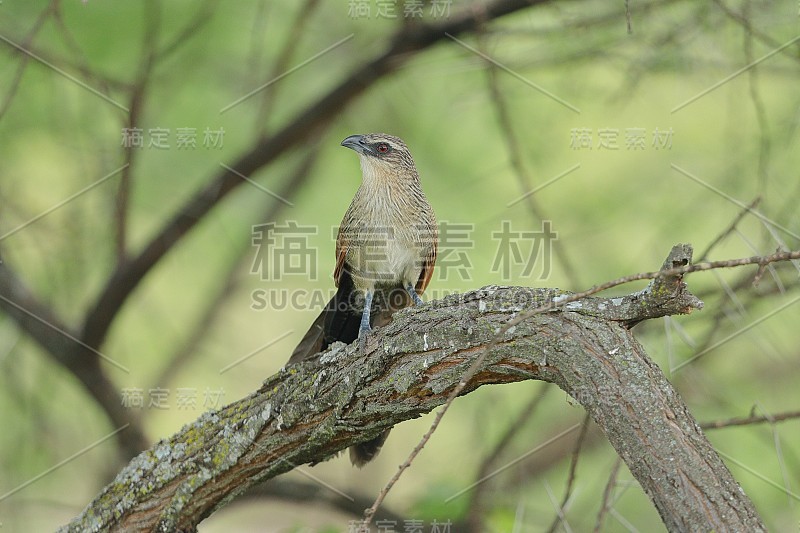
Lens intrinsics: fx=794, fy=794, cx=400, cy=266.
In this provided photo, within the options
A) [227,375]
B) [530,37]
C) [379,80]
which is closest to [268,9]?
[379,80]

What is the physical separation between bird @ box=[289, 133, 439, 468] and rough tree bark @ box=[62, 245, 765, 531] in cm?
85

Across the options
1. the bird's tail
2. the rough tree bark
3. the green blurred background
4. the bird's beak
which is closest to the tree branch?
the green blurred background

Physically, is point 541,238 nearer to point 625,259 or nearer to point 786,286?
point 625,259

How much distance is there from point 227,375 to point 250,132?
1864 millimetres

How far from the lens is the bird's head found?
3.97 m

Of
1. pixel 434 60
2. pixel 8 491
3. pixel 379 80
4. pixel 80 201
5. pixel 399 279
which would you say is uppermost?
pixel 434 60

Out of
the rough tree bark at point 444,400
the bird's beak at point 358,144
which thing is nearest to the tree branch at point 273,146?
the bird's beak at point 358,144

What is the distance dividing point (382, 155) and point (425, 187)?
1481 mm

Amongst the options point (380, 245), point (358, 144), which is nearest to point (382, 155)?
point (358, 144)

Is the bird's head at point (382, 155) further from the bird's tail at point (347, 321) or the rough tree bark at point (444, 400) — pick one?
the rough tree bark at point (444, 400)

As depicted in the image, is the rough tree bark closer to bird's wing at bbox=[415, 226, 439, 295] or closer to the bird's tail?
the bird's tail

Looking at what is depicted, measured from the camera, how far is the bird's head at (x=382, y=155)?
3967 mm

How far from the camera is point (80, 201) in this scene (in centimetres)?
518

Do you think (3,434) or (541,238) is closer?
(541,238)
